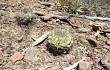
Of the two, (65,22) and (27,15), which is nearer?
(27,15)

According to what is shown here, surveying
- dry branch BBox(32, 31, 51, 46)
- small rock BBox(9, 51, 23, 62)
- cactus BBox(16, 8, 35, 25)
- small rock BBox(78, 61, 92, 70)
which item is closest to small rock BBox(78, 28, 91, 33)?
dry branch BBox(32, 31, 51, 46)

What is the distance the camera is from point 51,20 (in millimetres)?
6184

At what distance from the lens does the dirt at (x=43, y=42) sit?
4889mm

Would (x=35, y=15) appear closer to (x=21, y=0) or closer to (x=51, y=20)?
(x=51, y=20)

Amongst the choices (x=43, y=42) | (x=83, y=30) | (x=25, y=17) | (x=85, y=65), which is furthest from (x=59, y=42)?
(x=25, y=17)

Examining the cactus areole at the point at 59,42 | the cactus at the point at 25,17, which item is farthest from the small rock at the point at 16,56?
the cactus at the point at 25,17

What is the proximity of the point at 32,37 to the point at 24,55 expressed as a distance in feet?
2.04

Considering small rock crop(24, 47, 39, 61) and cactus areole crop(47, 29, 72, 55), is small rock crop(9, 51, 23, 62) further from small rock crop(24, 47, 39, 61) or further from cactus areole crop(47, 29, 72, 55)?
cactus areole crop(47, 29, 72, 55)

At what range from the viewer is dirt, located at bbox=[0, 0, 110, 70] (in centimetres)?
489

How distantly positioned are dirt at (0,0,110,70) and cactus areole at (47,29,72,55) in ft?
0.44

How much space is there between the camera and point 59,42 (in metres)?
4.87

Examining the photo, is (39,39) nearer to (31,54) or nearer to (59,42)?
(31,54)

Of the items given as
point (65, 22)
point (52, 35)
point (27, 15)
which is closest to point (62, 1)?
point (65, 22)

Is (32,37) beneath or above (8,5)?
beneath
